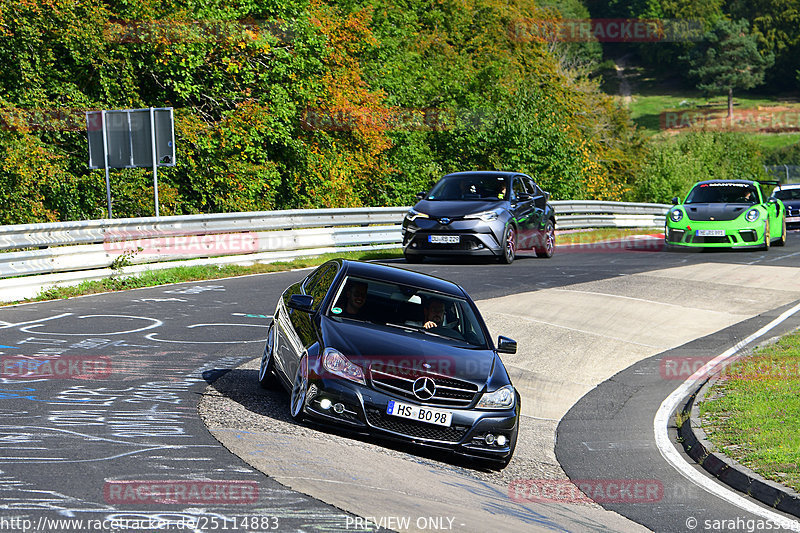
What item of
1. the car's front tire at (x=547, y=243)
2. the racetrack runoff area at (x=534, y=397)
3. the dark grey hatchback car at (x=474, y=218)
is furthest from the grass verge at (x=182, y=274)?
the racetrack runoff area at (x=534, y=397)

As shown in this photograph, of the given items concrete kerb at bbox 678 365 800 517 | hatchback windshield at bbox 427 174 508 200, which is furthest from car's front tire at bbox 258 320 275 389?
hatchback windshield at bbox 427 174 508 200

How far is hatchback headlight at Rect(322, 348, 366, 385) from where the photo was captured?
25.1 feet

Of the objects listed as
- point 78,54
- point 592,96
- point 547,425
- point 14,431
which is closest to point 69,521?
point 14,431

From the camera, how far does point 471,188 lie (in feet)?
66.6

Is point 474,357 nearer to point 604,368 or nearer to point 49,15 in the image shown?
point 604,368

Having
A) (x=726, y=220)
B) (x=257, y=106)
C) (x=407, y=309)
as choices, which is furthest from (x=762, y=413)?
(x=257, y=106)

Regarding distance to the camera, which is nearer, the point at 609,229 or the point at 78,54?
the point at 78,54

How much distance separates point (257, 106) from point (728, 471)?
70.6 feet

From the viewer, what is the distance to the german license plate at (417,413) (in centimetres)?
756

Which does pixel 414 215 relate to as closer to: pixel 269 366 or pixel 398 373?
pixel 269 366

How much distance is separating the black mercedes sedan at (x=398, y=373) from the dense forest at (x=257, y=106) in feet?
54.1

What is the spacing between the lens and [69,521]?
514cm

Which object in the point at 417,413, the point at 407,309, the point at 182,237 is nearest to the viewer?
the point at 417,413

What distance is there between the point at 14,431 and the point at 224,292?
28.2 feet
